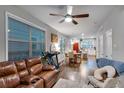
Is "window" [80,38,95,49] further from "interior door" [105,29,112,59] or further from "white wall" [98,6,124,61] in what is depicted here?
"white wall" [98,6,124,61]

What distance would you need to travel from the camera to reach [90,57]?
6.32 metres

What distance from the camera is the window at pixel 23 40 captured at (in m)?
3.36

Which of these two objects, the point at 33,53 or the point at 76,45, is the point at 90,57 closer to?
the point at 76,45

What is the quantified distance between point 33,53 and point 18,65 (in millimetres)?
1834

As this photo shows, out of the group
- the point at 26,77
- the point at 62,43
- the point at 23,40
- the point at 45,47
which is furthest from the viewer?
the point at 62,43

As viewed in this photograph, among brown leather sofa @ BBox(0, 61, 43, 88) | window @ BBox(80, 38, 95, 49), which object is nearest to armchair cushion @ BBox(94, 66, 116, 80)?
brown leather sofa @ BBox(0, 61, 43, 88)

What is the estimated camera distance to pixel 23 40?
408 cm

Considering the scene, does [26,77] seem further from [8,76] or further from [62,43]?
[62,43]

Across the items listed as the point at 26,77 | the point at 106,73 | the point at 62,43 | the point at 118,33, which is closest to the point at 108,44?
the point at 118,33

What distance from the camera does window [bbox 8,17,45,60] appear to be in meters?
3.36

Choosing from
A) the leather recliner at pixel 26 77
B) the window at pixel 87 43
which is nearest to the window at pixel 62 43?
the window at pixel 87 43

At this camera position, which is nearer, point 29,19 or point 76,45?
point 29,19
